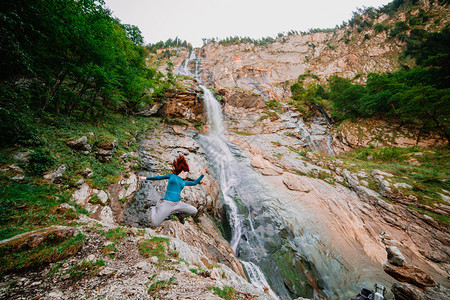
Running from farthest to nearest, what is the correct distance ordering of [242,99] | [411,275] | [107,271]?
[242,99] → [411,275] → [107,271]

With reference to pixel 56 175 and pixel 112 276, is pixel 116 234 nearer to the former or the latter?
pixel 112 276

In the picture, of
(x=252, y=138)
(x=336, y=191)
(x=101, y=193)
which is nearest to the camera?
(x=101, y=193)

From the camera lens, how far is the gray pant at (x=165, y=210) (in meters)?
3.23

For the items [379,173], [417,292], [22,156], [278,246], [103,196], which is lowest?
[278,246]

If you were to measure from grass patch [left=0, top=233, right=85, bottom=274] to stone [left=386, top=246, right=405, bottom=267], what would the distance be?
11.8 m

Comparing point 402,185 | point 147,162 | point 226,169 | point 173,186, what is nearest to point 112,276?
point 173,186

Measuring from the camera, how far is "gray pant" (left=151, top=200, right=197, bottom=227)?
3234 millimetres

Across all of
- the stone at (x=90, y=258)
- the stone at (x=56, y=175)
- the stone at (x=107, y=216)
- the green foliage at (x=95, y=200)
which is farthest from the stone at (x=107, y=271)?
the stone at (x=56, y=175)

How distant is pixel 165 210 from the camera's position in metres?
3.35

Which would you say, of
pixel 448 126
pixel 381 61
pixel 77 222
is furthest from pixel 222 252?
pixel 381 61

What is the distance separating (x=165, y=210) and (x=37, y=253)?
1.86 metres

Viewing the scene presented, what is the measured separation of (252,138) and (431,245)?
14186 mm

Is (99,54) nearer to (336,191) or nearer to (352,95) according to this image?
(336,191)

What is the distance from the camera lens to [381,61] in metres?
38.2
